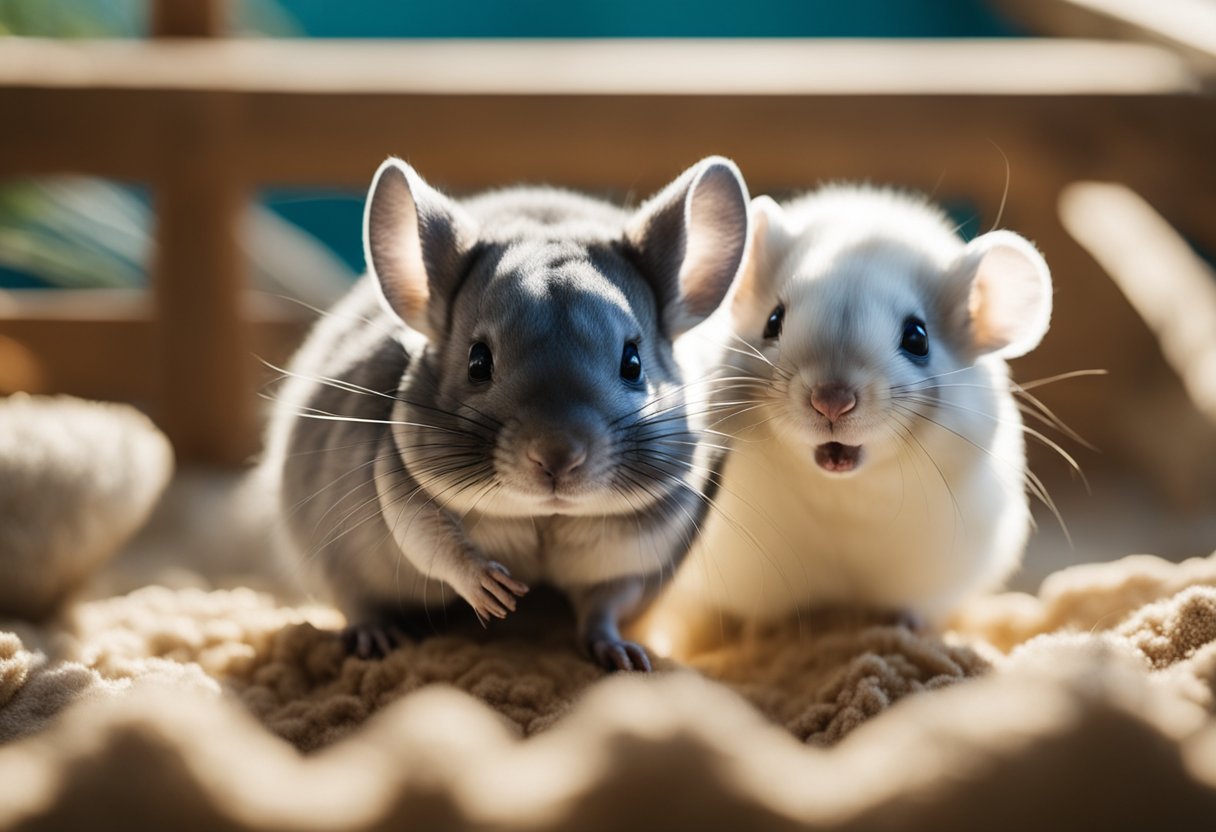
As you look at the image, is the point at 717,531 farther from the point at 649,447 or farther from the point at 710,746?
the point at 710,746

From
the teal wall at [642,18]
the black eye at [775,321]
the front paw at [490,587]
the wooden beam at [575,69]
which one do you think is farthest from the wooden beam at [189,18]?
the teal wall at [642,18]

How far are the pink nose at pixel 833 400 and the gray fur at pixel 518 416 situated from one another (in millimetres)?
188

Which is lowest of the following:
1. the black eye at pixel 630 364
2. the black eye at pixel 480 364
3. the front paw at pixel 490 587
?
the front paw at pixel 490 587

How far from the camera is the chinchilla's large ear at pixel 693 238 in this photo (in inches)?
70.9

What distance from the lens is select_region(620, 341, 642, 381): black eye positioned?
67.4 inches

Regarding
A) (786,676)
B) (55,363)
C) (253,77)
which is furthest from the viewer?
(55,363)

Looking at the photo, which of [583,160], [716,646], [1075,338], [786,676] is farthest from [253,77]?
[1075,338]

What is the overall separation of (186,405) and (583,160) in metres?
1.22

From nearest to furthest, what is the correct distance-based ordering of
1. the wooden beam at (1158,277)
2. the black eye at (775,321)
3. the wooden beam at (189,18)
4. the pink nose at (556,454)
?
1. the pink nose at (556,454)
2. the black eye at (775,321)
3. the wooden beam at (1158,277)
4. the wooden beam at (189,18)

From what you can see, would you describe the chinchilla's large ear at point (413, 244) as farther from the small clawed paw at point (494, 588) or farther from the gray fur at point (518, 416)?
the small clawed paw at point (494, 588)

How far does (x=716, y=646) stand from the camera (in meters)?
2.15

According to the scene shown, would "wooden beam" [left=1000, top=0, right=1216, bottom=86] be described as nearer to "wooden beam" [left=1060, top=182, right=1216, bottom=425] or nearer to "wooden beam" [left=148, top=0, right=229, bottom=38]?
"wooden beam" [left=1060, top=182, right=1216, bottom=425]

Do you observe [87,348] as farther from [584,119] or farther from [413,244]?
[413,244]

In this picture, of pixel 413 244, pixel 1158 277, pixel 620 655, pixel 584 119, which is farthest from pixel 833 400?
pixel 1158 277
